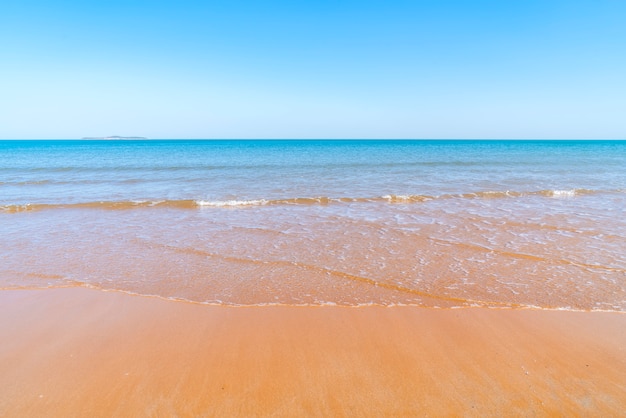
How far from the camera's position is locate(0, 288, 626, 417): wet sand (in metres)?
3.43

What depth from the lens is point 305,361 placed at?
4.11 meters

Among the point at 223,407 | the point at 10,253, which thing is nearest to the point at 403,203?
the point at 223,407

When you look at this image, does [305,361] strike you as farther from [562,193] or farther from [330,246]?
[562,193]

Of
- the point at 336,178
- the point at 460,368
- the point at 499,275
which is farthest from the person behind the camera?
the point at 336,178

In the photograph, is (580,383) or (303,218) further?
(303,218)

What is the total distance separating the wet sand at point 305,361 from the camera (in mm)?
3432

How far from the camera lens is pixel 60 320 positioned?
5.17m

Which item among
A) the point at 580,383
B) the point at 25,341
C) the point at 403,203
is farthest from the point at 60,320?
the point at 403,203

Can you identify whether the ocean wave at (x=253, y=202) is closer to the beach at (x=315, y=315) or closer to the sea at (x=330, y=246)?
the sea at (x=330, y=246)

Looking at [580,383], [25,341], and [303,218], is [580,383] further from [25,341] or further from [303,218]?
[303,218]

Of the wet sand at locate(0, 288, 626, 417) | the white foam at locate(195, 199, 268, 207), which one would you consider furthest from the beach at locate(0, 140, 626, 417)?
the white foam at locate(195, 199, 268, 207)

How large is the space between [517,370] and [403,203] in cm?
1090

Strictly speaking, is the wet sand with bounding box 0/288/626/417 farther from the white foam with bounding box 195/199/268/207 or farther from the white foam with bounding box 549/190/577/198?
the white foam with bounding box 549/190/577/198

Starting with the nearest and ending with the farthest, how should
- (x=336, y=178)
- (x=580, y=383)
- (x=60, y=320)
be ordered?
(x=580, y=383), (x=60, y=320), (x=336, y=178)
